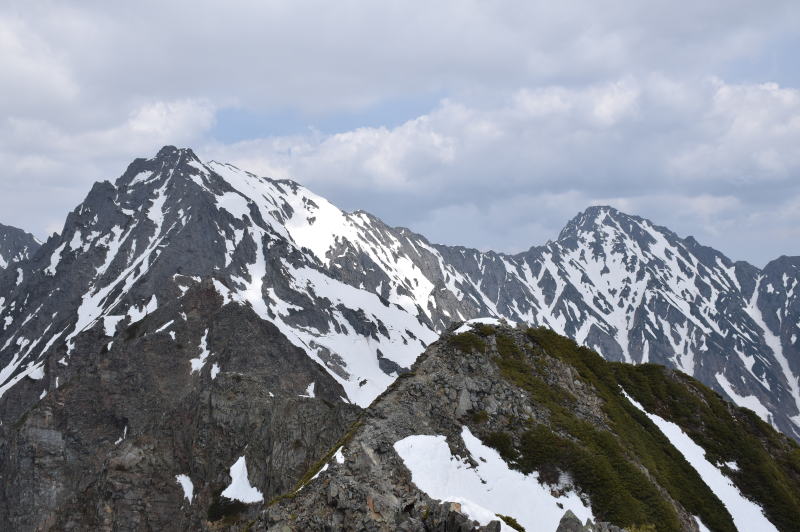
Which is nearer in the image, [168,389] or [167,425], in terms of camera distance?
[167,425]

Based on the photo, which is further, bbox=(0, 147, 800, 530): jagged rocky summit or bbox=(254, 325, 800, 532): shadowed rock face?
bbox=(0, 147, 800, 530): jagged rocky summit

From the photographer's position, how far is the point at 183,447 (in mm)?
77812

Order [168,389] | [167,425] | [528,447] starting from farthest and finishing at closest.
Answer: [168,389], [167,425], [528,447]

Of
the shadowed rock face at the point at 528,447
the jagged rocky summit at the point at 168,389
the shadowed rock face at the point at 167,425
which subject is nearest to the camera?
the shadowed rock face at the point at 528,447

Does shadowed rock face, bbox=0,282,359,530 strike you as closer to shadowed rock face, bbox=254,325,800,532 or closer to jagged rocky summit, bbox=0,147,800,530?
jagged rocky summit, bbox=0,147,800,530

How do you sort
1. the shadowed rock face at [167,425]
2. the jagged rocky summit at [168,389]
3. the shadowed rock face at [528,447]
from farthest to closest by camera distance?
1. the jagged rocky summit at [168,389]
2. the shadowed rock face at [167,425]
3. the shadowed rock face at [528,447]

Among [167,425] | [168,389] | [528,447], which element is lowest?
[528,447]

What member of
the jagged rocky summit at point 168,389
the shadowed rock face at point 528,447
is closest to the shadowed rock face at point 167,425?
the jagged rocky summit at point 168,389

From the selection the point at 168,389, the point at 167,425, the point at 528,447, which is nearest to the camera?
the point at 528,447

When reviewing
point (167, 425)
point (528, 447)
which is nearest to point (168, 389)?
point (167, 425)

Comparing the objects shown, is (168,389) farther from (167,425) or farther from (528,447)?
(528,447)

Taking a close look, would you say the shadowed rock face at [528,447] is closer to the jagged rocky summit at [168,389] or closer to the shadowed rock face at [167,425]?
the jagged rocky summit at [168,389]

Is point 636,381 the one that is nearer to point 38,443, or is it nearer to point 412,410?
point 412,410

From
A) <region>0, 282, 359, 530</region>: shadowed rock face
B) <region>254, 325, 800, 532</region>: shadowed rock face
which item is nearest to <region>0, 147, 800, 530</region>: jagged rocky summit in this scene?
<region>0, 282, 359, 530</region>: shadowed rock face
